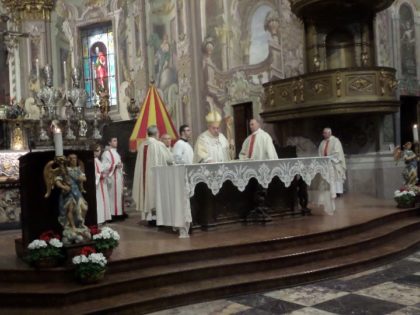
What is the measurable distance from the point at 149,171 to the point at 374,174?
7.03m

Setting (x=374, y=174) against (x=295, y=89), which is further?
(x=374, y=174)

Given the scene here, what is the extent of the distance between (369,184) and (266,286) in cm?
845

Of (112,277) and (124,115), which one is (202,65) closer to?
(124,115)

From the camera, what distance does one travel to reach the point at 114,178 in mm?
9922

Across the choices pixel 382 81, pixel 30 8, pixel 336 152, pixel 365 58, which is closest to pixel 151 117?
pixel 336 152

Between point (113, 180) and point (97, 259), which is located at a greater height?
point (113, 180)

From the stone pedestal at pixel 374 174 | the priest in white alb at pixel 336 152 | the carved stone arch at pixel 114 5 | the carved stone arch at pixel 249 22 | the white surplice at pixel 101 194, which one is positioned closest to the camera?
the white surplice at pixel 101 194

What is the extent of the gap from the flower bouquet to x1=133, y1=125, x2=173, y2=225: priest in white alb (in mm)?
3258

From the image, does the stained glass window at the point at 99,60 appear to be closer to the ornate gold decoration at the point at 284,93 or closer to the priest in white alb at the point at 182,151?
the ornate gold decoration at the point at 284,93

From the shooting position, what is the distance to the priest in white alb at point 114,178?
9750mm

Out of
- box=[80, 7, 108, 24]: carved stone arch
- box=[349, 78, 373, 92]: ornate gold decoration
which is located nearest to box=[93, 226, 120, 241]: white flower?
box=[349, 78, 373, 92]: ornate gold decoration

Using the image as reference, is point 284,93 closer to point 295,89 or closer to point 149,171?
point 295,89

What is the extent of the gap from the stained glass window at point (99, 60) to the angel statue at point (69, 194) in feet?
52.6

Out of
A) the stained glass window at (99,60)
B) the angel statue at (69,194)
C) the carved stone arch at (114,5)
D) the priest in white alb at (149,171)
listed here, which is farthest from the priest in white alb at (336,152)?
the carved stone arch at (114,5)
